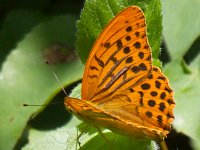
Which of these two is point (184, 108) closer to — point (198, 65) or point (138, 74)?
point (198, 65)

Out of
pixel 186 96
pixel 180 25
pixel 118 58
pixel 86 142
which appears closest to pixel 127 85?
pixel 118 58

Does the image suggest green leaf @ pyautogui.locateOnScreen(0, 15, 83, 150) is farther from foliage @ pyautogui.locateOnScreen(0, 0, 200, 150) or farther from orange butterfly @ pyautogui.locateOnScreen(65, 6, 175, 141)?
orange butterfly @ pyautogui.locateOnScreen(65, 6, 175, 141)

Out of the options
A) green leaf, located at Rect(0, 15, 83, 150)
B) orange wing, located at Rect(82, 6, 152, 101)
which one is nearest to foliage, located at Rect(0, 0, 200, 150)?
green leaf, located at Rect(0, 15, 83, 150)

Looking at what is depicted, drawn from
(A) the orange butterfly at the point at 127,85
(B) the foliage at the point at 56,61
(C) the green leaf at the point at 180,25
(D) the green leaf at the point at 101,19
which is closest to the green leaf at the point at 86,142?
(B) the foliage at the point at 56,61

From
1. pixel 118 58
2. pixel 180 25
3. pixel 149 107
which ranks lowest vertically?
pixel 180 25

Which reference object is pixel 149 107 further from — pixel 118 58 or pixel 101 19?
pixel 101 19

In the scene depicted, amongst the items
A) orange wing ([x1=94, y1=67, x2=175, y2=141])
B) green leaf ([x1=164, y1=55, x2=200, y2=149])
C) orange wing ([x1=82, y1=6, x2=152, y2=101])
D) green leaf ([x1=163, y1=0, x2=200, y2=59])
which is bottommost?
green leaf ([x1=164, y1=55, x2=200, y2=149])
